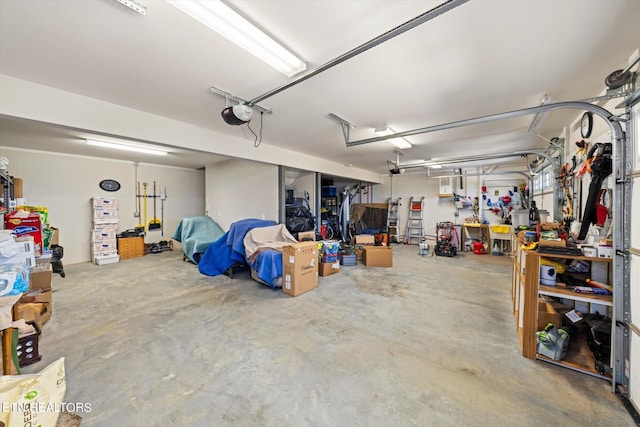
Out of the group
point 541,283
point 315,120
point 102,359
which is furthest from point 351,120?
point 102,359

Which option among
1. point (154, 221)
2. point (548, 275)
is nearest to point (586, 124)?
point (548, 275)

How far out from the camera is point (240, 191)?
6.02m

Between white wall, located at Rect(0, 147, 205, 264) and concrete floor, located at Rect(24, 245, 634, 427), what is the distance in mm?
2848

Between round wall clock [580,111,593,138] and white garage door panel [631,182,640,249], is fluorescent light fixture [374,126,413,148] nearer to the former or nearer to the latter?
round wall clock [580,111,593,138]

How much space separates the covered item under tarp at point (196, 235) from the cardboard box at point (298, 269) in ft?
7.93

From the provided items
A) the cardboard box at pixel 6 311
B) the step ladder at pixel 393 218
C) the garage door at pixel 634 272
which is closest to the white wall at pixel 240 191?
the cardboard box at pixel 6 311

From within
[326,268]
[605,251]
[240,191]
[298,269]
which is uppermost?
[240,191]

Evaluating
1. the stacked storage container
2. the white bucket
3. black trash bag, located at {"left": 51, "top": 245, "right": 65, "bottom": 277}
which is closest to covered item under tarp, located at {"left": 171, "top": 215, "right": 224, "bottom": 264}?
the stacked storage container

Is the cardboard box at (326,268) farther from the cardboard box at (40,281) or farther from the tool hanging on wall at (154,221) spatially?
the tool hanging on wall at (154,221)

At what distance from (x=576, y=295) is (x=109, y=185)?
8.83m

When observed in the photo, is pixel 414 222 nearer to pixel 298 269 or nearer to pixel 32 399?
pixel 298 269

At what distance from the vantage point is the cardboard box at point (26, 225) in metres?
3.14

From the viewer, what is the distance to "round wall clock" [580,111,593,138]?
2623mm

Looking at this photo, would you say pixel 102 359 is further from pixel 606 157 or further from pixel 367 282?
pixel 606 157
